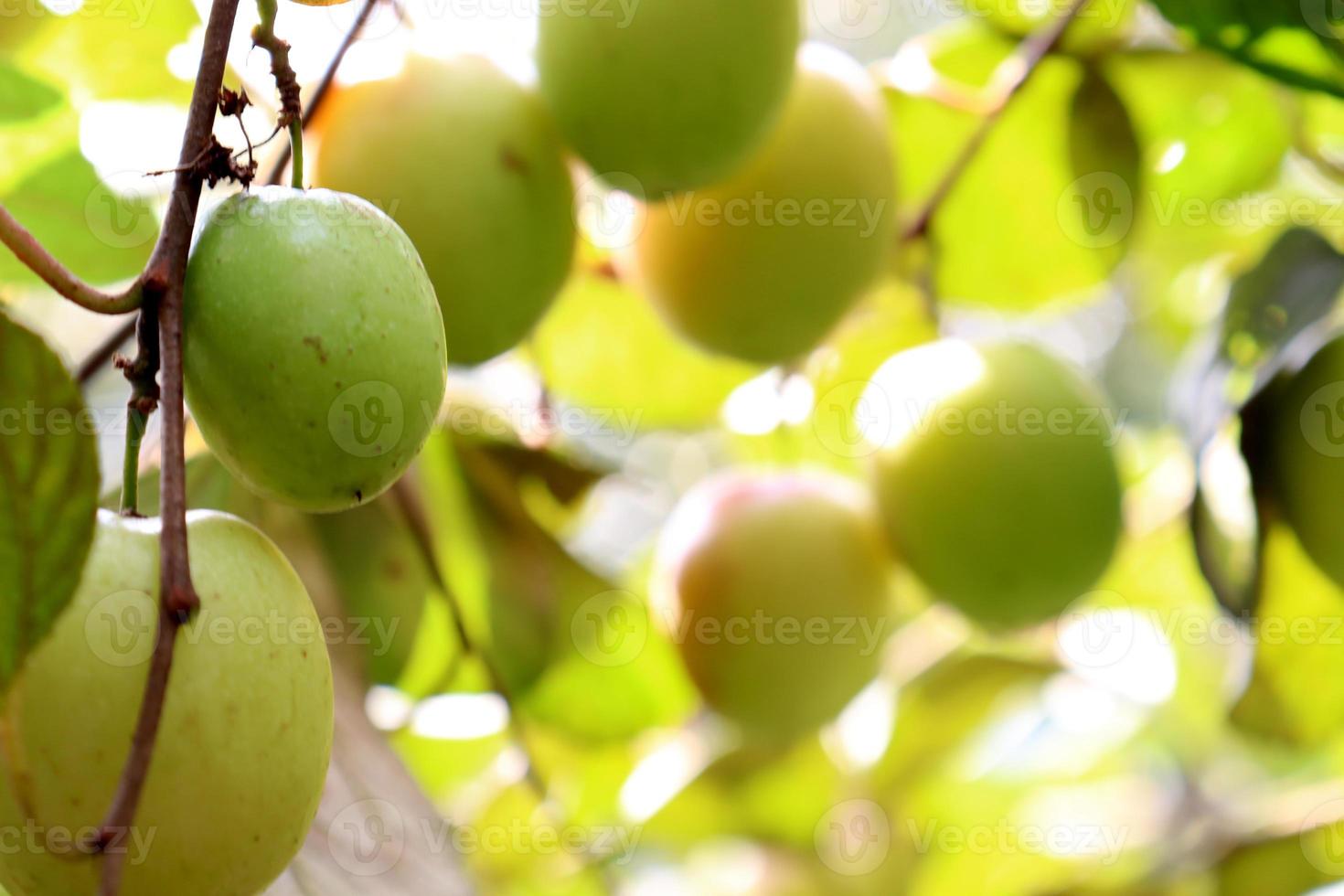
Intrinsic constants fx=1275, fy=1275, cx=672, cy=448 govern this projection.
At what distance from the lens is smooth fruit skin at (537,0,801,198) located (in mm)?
573

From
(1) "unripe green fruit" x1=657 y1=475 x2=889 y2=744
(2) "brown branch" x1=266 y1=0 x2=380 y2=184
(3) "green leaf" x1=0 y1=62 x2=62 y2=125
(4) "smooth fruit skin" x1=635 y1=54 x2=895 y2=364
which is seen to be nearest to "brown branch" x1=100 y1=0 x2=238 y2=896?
(2) "brown branch" x1=266 y1=0 x2=380 y2=184

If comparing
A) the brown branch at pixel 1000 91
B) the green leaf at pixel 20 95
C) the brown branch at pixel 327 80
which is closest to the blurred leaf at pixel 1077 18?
the brown branch at pixel 1000 91

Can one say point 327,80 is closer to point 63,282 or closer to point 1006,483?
point 63,282

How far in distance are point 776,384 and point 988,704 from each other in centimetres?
30

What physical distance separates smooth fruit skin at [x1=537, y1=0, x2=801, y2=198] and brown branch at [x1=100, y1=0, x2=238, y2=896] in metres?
0.27

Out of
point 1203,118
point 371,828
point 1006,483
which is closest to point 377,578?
point 371,828

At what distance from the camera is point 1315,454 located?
2.19 feet

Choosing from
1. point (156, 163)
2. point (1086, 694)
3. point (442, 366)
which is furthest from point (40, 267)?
point (1086, 694)

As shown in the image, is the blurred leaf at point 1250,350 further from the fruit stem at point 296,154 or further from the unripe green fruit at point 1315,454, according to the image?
the fruit stem at point 296,154

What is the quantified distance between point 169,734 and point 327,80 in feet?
1.06

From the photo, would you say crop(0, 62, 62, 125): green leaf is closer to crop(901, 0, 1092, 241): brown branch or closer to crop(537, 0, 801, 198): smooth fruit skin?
crop(537, 0, 801, 198): smooth fruit skin

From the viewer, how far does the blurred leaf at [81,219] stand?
0.65m

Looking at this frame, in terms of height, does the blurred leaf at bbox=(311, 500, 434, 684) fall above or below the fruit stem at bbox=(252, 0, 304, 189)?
below

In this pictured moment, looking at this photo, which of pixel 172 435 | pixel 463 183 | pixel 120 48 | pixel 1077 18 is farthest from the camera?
pixel 1077 18
